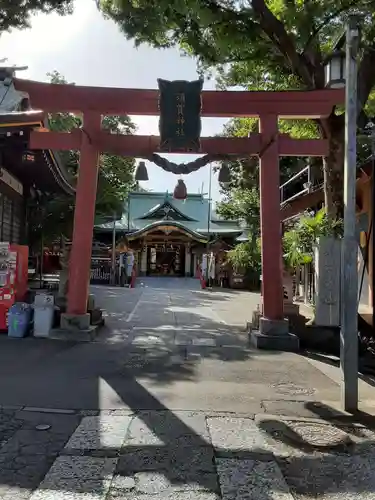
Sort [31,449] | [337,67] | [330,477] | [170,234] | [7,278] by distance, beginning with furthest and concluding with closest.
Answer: [170,234] → [7,278] → [337,67] → [31,449] → [330,477]

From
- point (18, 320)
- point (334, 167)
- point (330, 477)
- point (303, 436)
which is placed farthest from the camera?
point (334, 167)

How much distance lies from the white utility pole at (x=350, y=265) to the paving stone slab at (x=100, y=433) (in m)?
2.67

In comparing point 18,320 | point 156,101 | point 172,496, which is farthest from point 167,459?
point 156,101

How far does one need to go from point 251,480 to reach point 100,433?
1.65 m

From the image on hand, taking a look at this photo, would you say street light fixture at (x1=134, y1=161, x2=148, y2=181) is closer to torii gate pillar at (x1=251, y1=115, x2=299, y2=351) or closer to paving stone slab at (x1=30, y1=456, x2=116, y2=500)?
torii gate pillar at (x1=251, y1=115, x2=299, y2=351)

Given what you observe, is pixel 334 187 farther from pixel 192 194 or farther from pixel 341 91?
pixel 192 194

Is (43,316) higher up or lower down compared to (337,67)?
lower down

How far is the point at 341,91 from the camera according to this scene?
991 cm

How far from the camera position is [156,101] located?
10.2 metres

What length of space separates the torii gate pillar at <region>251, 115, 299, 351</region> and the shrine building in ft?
73.5

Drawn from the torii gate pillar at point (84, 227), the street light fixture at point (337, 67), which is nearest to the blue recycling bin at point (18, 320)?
the torii gate pillar at point (84, 227)

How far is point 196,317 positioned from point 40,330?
5.48 metres

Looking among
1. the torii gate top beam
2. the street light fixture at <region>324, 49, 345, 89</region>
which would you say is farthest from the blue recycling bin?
the street light fixture at <region>324, 49, 345, 89</region>

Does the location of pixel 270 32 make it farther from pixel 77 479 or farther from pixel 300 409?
pixel 77 479
